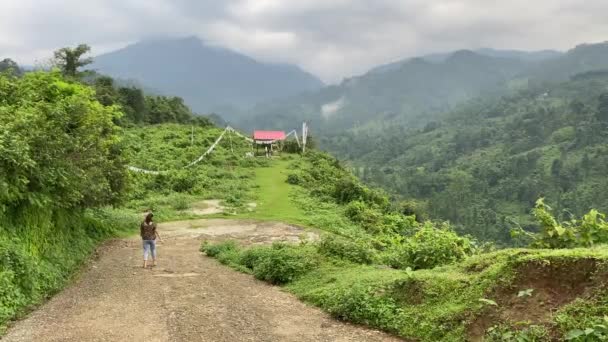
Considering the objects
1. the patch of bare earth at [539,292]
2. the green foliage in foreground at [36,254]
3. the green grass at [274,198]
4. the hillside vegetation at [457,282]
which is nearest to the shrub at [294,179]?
the green grass at [274,198]

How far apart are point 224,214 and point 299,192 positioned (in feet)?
→ 25.9

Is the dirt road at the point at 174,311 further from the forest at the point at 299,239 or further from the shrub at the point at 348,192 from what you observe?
the shrub at the point at 348,192

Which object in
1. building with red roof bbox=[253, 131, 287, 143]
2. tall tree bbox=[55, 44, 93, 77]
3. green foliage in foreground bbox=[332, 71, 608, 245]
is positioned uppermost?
tall tree bbox=[55, 44, 93, 77]

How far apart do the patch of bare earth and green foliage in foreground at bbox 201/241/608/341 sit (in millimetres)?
18

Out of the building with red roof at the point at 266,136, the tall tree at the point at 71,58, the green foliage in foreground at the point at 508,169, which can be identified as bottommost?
the green foliage in foreground at the point at 508,169

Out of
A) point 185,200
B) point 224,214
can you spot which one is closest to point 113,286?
point 224,214

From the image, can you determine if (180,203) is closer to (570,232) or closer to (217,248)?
(217,248)

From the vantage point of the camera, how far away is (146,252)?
15.9 m

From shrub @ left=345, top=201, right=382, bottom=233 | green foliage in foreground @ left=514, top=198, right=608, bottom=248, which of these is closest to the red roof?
shrub @ left=345, top=201, right=382, bottom=233

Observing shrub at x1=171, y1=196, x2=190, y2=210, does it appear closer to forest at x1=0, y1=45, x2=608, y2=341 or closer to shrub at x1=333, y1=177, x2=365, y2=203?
forest at x1=0, y1=45, x2=608, y2=341

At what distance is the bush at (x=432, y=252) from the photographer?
13.6 metres

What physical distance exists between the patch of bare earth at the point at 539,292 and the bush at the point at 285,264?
587cm

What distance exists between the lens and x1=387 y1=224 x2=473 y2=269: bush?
13633 mm

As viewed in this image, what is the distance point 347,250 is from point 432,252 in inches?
91.6
